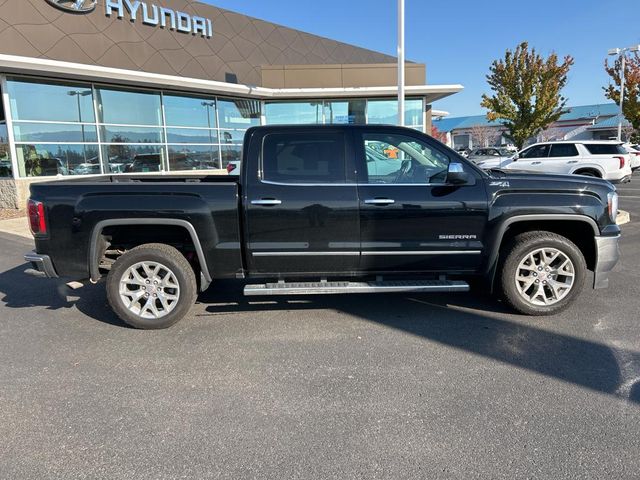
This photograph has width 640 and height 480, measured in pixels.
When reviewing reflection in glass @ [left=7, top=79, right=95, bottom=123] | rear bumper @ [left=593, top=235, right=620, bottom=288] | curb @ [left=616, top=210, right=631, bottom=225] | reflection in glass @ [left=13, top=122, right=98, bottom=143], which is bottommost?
curb @ [left=616, top=210, right=631, bottom=225]

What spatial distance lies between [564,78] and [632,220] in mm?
18000

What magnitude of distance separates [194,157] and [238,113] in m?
2.79

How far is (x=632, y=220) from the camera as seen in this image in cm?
980

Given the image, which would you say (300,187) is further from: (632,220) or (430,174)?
(632,220)

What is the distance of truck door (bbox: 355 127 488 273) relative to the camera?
4.26m

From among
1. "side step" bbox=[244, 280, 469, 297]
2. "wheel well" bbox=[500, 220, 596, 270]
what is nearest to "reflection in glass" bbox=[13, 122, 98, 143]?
"side step" bbox=[244, 280, 469, 297]

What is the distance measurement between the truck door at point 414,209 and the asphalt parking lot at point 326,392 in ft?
2.08

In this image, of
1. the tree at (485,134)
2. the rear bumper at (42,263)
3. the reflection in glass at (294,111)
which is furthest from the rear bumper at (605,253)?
the tree at (485,134)

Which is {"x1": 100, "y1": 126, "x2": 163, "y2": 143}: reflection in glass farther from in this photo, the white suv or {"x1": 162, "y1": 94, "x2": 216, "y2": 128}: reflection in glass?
the white suv

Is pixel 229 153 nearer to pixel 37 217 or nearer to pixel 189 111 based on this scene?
pixel 189 111

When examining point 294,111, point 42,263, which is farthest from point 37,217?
point 294,111

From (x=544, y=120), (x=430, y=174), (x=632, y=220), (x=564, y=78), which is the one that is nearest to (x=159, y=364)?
(x=430, y=174)

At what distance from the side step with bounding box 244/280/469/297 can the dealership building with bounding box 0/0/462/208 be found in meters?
10.8

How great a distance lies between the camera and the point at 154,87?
48.9 ft
